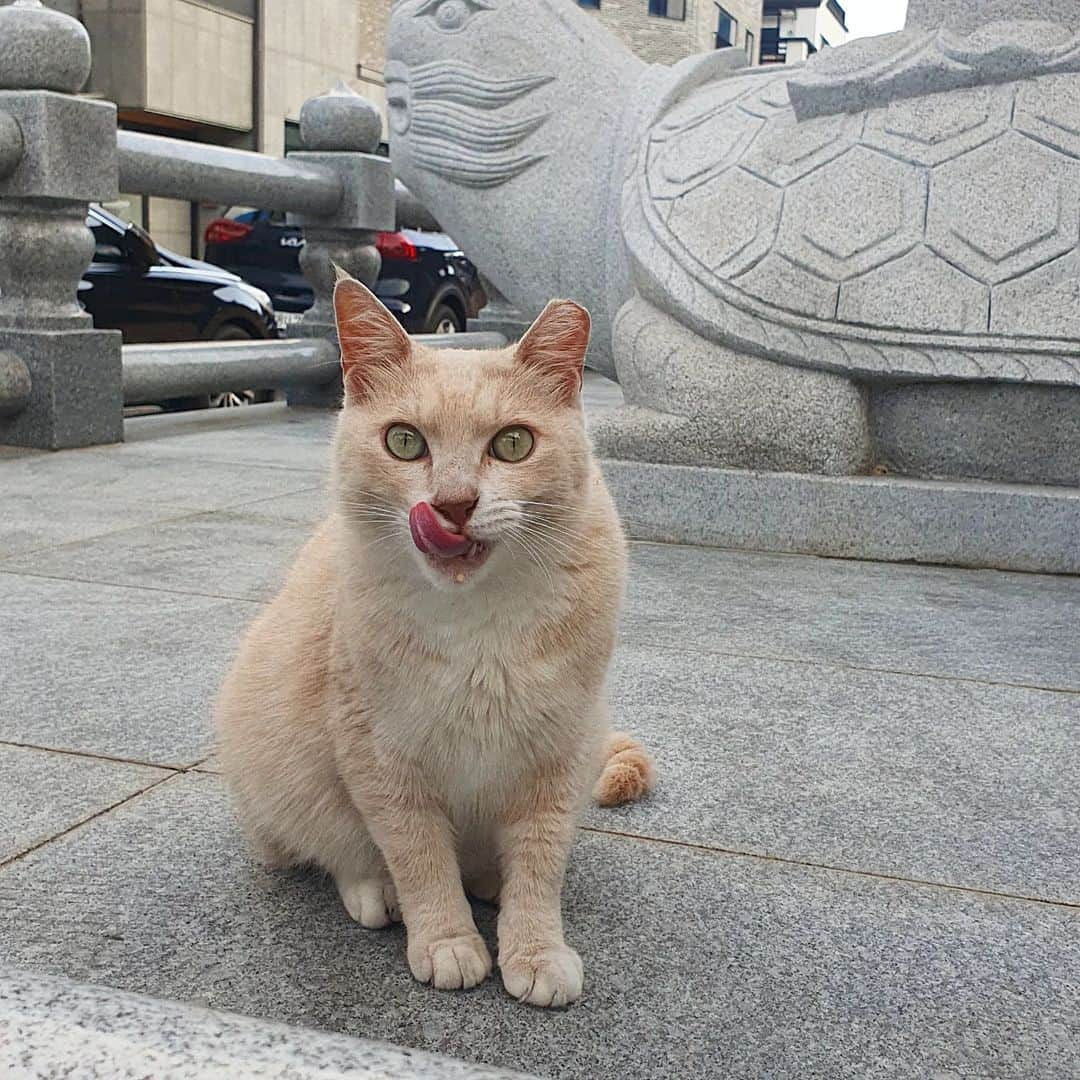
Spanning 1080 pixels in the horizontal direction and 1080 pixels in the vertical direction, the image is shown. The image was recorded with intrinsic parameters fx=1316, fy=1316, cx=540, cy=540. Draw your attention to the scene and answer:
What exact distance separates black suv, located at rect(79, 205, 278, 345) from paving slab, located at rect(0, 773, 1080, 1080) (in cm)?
708

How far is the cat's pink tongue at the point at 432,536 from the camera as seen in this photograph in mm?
1660

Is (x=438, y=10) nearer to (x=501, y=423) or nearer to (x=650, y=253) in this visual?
(x=650, y=253)

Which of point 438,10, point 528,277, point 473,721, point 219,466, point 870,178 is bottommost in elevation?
point 219,466

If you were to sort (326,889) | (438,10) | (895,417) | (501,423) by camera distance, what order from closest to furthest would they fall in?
(501,423) < (326,889) < (895,417) < (438,10)

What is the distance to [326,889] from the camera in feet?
7.01

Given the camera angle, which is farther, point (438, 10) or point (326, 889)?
point (438, 10)

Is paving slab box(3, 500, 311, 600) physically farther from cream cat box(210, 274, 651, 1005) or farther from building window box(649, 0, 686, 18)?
building window box(649, 0, 686, 18)

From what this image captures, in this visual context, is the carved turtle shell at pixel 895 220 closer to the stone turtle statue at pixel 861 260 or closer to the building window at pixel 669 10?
the stone turtle statue at pixel 861 260

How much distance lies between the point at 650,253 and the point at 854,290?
750 millimetres

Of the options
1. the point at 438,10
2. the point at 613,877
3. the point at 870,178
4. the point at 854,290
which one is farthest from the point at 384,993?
the point at 438,10

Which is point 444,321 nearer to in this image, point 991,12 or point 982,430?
point 991,12

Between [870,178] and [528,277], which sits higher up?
[870,178]

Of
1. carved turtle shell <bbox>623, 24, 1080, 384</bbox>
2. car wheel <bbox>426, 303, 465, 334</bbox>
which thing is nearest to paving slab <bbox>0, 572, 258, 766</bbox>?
carved turtle shell <bbox>623, 24, 1080, 384</bbox>

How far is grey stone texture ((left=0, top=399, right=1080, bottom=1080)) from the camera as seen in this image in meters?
1.71
